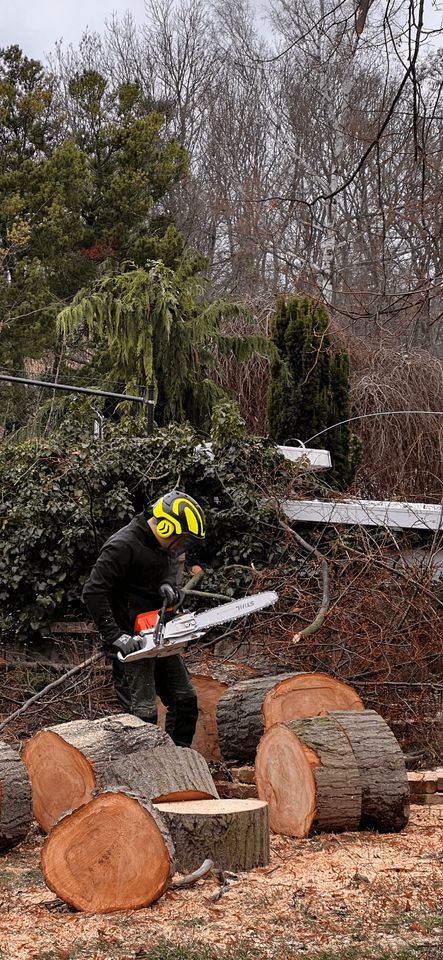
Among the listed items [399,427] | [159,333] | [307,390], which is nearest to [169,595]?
[307,390]

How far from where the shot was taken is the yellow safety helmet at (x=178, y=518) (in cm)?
589

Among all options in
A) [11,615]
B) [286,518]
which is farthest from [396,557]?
[11,615]

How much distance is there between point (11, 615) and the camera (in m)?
10.0

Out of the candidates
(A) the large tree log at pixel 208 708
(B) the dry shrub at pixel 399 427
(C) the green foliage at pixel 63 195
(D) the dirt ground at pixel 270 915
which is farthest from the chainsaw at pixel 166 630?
(C) the green foliage at pixel 63 195

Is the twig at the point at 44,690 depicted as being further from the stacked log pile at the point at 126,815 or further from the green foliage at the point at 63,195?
the green foliage at the point at 63,195

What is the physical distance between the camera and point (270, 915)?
4.00 m

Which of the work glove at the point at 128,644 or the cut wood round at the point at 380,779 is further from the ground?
the work glove at the point at 128,644

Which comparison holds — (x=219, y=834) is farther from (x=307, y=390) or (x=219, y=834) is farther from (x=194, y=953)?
(x=307, y=390)

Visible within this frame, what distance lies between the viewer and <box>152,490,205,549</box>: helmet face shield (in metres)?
5.89

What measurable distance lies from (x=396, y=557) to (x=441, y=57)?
3.80 metres

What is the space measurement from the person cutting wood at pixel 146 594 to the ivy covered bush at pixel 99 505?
136 inches

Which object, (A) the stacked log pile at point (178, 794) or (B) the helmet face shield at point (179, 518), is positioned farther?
(B) the helmet face shield at point (179, 518)

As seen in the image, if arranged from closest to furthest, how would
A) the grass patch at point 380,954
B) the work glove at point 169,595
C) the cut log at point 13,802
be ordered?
the grass patch at point 380,954 → the cut log at point 13,802 → the work glove at point 169,595

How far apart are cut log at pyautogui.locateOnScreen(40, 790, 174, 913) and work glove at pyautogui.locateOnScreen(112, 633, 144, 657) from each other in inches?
63.9
